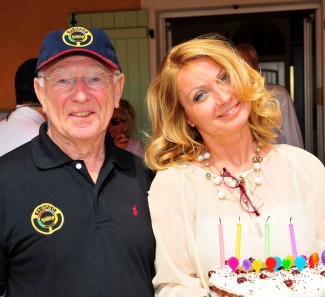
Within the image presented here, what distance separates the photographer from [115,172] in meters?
1.89

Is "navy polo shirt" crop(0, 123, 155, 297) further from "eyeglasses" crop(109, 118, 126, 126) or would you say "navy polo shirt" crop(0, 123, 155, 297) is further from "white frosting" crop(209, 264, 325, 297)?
"eyeglasses" crop(109, 118, 126, 126)

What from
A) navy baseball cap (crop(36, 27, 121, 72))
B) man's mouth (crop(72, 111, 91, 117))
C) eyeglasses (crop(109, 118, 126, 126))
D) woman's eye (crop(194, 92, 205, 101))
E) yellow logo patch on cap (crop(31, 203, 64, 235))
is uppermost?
navy baseball cap (crop(36, 27, 121, 72))

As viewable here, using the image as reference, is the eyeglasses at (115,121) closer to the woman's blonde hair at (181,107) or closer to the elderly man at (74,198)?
the woman's blonde hair at (181,107)

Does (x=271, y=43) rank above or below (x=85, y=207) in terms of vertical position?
above

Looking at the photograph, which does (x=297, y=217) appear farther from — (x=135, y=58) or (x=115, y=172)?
(x=135, y=58)

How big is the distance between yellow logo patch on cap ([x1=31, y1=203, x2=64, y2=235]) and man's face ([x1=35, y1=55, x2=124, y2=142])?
0.82ft

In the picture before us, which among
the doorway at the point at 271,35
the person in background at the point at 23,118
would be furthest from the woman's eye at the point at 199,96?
the doorway at the point at 271,35

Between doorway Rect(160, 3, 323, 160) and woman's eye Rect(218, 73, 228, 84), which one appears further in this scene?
doorway Rect(160, 3, 323, 160)

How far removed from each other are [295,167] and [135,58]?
3361mm

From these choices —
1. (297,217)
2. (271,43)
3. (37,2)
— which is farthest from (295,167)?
(271,43)

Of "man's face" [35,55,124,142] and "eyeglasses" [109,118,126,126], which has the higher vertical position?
"man's face" [35,55,124,142]

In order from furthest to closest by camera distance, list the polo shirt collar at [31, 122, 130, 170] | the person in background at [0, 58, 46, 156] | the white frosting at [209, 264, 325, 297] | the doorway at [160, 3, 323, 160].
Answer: the doorway at [160, 3, 323, 160], the person in background at [0, 58, 46, 156], the polo shirt collar at [31, 122, 130, 170], the white frosting at [209, 264, 325, 297]

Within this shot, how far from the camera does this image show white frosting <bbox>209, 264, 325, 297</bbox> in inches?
63.3

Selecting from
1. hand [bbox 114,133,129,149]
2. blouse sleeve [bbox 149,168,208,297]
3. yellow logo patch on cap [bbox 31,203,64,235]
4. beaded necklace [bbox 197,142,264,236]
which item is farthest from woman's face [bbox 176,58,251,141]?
hand [bbox 114,133,129,149]
